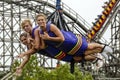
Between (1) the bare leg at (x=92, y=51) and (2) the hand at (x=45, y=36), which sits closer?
(2) the hand at (x=45, y=36)

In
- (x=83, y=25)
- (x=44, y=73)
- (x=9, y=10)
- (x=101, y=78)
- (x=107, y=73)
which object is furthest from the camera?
Answer: (x=9, y=10)

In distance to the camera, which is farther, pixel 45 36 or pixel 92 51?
pixel 92 51

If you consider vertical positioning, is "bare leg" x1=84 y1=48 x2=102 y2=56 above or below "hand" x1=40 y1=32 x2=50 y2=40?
below

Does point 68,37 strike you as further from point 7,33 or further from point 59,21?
point 7,33

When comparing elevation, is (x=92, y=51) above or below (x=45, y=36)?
below

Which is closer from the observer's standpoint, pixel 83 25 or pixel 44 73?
pixel 44 73

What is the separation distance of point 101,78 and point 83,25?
438 cm

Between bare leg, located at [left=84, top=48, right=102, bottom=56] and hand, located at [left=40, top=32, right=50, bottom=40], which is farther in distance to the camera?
bare leg, located at [left=84, top=48, right=102, bottom=56]

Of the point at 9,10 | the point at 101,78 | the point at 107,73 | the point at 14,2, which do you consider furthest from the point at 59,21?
the point at 9,10

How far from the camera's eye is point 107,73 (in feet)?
66.1

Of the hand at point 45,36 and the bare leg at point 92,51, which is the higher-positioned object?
the hand at point 45,36

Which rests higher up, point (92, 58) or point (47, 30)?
point (47, 30)

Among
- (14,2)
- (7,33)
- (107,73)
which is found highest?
(14,2)

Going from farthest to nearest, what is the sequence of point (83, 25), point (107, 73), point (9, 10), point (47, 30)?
point (9, 10) < point (83, 25) < point (107, 73) < point (47, 30)
